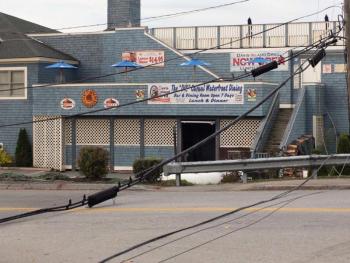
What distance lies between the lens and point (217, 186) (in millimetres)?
17688

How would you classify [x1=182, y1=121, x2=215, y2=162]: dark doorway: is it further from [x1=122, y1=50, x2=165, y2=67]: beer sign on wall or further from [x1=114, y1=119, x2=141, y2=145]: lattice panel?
[x1=122, y1=50, x2=165, y2=67]: beer sign on wall

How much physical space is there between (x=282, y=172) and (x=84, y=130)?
482 inches

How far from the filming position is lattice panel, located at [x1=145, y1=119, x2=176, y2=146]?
102ft

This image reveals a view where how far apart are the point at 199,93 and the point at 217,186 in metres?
12.9

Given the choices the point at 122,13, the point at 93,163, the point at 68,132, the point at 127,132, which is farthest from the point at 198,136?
the point at 122,13

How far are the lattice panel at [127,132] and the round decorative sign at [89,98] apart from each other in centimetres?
141

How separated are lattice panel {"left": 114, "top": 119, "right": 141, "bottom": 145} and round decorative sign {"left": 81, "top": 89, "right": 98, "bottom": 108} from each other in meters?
1.41

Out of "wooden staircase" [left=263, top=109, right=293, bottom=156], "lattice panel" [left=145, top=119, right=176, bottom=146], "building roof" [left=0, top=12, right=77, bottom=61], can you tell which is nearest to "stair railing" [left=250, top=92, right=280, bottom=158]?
"wooden staircase" [left=263, top=109, right=293, bottom=156]

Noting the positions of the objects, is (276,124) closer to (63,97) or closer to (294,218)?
(63,97)

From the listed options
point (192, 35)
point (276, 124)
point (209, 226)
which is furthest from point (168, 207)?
point (192, 35)

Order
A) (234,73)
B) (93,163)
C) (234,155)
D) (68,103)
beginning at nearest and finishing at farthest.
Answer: (93,163), (234,155), (68,103), (234,73)

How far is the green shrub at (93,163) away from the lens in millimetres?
20266

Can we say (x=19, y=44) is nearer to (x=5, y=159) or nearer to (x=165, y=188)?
(x=5, y=159)

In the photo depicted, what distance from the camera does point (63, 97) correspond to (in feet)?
106
